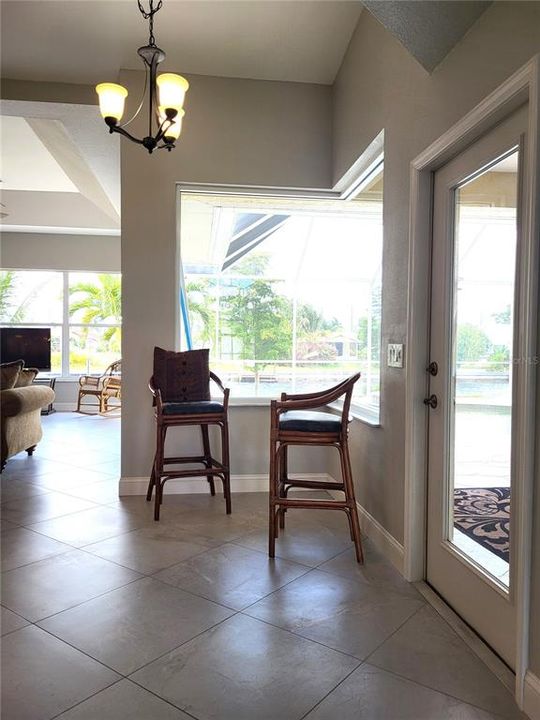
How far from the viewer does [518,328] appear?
5.65 ft

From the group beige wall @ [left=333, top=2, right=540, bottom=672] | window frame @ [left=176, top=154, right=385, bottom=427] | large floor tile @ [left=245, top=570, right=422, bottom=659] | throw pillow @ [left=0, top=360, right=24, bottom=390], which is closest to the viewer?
beige wall @ [left=333, top=2, right=540, bottom=672]

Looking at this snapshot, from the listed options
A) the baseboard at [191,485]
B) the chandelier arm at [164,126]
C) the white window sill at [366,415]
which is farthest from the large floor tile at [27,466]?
the chandelier arm at [164,126]

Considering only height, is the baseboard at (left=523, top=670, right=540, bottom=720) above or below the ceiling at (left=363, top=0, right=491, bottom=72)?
below

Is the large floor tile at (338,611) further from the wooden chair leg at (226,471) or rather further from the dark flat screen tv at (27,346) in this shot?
the dark flat screen tv at (27,346)

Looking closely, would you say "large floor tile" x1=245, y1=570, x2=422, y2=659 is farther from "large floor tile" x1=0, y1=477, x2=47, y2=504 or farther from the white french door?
"large floor tile" x1=0, y1=477, x2=47, y2=504

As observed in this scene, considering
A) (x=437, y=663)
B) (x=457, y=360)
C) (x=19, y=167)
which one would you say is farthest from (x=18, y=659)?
(x=19, y=167)

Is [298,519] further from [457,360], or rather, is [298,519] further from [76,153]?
[76,153]

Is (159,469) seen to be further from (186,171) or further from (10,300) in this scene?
Result: (10,300)

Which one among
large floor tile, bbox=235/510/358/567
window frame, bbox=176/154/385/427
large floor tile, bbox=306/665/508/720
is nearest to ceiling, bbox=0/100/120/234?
window frame, bbox=176/154/385/427

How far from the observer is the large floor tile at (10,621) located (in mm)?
1963

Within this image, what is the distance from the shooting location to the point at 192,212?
4.25 meters

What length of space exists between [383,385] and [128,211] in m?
2.24

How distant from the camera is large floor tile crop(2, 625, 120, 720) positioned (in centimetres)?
154

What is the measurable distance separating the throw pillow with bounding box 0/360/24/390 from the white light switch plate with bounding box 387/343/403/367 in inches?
139
